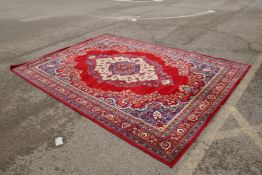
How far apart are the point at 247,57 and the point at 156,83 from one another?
2.26 m

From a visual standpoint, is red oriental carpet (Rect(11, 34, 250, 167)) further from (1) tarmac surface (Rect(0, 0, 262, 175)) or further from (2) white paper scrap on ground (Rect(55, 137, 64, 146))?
(2) white paper scrap on ground (Rect(55, 137, 64, 146))

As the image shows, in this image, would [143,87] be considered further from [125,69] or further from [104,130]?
[104,130]

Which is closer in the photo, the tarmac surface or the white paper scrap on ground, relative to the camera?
the tarmac surface

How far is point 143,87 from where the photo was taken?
4.25 meters

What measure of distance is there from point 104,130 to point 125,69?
6.19ft

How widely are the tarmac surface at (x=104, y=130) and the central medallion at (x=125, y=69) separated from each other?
4.01ft

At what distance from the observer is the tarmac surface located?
9.07 ft

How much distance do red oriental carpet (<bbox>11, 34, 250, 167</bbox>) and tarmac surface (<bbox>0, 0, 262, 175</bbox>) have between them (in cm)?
16

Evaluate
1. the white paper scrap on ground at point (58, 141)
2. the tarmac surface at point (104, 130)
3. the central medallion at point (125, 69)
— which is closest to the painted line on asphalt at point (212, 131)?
the tarmac surface at point (104, 130)

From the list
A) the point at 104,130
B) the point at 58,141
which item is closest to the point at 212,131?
the point at 104,130

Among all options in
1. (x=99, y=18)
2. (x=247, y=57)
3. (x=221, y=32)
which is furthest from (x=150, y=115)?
(x=99, y=18)

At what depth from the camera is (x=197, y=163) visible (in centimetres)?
275

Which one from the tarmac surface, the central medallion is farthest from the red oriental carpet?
the tarmac surface

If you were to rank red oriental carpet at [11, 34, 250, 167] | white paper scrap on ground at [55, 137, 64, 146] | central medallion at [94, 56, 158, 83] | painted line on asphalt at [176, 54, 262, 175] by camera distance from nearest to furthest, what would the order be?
painted line on asphalt at [176, 54, 262, 175] → white paper scrap on ground at [55, 137, 64, 146] → red oriental carpet at [11, 34, 250, 167] → central medallion at [94, 56, 158, 83]
